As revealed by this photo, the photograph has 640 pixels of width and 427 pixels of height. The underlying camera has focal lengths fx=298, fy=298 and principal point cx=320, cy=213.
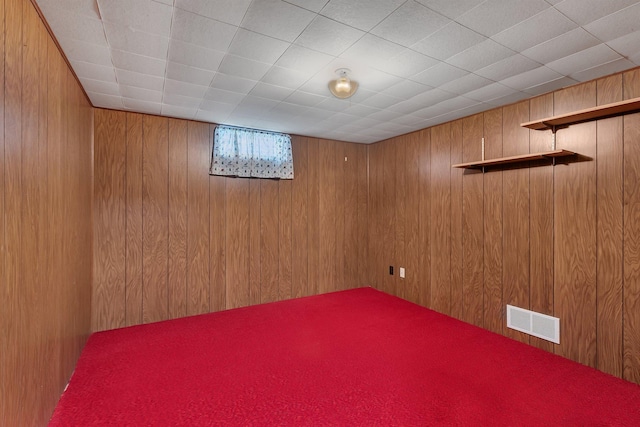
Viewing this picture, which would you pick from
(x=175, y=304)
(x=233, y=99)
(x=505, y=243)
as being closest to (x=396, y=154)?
(x=505, y=243)

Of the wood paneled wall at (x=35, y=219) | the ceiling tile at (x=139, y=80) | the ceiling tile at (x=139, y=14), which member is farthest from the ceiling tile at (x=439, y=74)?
the wood paneled wall at (x=35, y=219)

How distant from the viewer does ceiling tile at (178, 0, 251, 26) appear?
1.57 meters

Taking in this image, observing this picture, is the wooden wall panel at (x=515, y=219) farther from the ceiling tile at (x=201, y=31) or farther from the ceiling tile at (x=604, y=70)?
the ceiling tile at (x=201, y=31)

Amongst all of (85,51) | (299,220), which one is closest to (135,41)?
(85,51)

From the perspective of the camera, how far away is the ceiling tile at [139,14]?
5.19 ft

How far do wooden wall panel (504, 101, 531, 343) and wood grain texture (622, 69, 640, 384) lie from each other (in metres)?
0.69

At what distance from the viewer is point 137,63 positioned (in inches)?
86.8

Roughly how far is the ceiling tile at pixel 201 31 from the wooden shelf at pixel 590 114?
2539mm

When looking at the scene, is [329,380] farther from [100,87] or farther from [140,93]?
[100,87]

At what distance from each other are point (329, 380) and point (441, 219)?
2431 millimetres

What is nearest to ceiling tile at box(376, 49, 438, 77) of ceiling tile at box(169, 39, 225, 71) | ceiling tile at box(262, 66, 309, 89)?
ceiling tile at box(262, 66, 309, 89)

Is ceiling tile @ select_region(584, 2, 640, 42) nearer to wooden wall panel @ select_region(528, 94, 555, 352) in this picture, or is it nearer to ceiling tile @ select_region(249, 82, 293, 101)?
wooden wall panel @ select_region(528, 94, 555, 352)

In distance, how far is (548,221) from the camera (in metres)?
2.75

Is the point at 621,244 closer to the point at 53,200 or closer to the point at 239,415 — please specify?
the point at 239,415
